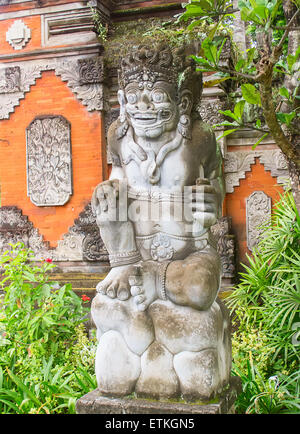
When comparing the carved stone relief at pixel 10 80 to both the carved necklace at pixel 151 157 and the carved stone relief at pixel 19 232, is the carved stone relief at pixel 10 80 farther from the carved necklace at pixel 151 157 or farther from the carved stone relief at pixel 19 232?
the carved necklace at pixel 151 157

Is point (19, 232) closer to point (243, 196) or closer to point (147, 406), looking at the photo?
point (243, 196)

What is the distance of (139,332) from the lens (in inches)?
122

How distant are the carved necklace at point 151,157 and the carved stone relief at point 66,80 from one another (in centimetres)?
443

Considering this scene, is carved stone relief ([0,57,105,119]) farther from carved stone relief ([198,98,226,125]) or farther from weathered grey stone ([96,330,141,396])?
weathered grey stone ([96,330,141,396])

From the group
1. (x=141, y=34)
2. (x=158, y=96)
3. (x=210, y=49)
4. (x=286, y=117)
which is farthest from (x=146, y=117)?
(x=141, y=34)

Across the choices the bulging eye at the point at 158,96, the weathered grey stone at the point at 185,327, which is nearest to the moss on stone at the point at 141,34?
the bulging eye at the point at 158,96

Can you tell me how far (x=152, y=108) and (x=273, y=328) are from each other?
9.59 feet

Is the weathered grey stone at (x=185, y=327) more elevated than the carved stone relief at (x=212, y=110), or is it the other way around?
the carved stone relief at (x=212, y=110)

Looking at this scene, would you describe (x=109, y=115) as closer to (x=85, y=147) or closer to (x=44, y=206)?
(x=85, y=147)

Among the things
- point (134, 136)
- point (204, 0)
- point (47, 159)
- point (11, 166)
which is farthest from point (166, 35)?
point (134, 136)

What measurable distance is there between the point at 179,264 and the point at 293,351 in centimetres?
222

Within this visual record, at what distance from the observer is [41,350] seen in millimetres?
4727

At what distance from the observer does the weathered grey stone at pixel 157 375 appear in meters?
3.04

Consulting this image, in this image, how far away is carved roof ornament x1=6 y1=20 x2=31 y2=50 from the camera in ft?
25.7
